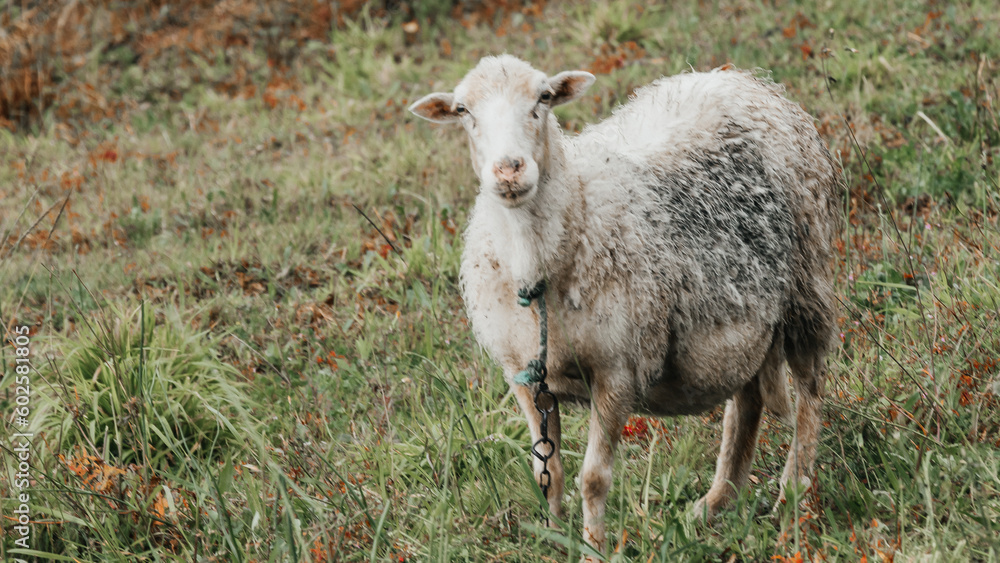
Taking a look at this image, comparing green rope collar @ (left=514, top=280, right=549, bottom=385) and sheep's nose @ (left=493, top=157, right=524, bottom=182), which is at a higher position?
sheep's nose @ (left=493, top=157, right=524, bottom=182)

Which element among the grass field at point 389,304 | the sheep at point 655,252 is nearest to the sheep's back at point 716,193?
the sheep at point 655,252

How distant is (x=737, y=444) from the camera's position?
12.3 ft

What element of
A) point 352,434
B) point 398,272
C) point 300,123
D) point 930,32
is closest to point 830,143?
point 930,32

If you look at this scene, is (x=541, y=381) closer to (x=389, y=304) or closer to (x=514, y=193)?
(x=514, y=193)

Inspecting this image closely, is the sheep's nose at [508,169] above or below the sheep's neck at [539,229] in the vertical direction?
above

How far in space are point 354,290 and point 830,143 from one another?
3626 mm

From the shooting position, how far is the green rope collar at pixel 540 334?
2.96 meters

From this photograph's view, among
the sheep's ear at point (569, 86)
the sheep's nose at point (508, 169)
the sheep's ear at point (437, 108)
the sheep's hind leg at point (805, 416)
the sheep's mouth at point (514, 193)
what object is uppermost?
the sheep's ear at point (569, 86)

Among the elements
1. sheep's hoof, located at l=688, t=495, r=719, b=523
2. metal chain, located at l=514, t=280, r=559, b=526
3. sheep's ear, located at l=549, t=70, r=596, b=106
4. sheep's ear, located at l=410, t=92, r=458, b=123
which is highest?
sheep's ear, located at l=549, t=70, r=596, b=106

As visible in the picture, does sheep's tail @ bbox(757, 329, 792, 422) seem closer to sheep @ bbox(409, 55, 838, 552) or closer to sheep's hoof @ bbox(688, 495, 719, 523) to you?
sheep @ bbox(409, 55, 838, 552)

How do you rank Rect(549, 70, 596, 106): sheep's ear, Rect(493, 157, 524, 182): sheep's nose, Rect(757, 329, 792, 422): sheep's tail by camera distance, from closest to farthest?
Rect(493, 157, 524, 182): sheep's nose, Rect(549, 70, 596, 106): sheep's ear, Rect(757, 329, 792, 422): sheep's tail

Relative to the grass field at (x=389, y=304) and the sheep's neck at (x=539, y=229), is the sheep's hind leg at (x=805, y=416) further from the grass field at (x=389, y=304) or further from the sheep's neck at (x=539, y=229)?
the sheep's neck at (x=539, y=229)

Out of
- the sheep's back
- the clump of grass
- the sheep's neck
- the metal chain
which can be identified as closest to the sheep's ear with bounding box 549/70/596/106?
the sheep's neck

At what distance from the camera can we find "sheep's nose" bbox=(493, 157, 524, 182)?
267cm
